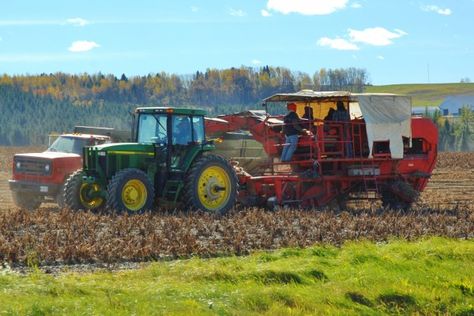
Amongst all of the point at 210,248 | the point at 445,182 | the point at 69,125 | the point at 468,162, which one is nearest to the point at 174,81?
the point at 69,125

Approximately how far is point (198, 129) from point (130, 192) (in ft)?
8.02

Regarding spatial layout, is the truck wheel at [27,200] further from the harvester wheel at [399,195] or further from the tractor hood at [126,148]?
the harvester wheel at [399,195]

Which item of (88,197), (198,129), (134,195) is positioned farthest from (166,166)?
(88,197)

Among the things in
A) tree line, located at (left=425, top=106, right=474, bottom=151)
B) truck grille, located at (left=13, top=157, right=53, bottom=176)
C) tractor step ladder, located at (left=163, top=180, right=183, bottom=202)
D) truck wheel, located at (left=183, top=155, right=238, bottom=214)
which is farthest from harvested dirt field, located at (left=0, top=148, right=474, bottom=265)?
tree line, located at (left=425, top=106, right=474, bottom=151)

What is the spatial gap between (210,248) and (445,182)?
1994cm

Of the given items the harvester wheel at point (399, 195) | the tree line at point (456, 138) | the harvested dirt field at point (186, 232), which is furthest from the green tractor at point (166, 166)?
the tree line at point (456, 138)

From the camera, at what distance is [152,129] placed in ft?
68.3

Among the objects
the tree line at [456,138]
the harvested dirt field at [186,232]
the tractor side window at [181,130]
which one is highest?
the tractor side window at [181,130]

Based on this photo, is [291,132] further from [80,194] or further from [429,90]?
[429,90]

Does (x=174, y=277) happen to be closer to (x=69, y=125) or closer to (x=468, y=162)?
(x=468, y=162)

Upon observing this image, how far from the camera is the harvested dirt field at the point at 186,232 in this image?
552 inches

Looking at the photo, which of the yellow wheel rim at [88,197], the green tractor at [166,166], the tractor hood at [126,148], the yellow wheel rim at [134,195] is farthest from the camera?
the yellow wheel rim at [88,197]

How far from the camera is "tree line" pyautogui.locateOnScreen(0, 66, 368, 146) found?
111312 millimetres

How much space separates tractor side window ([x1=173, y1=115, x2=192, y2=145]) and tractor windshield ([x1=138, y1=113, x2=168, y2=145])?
0.21 metres
